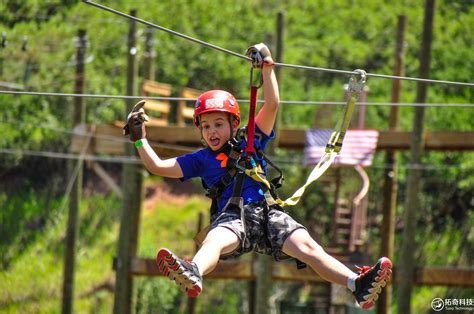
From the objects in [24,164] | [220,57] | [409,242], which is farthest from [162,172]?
[220,57]

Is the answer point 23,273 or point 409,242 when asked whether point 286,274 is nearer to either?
point 409,242

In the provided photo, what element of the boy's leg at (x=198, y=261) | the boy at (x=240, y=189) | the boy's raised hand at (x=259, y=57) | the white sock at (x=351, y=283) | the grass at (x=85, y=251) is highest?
the boy's raised hand at (x=259, y=57)

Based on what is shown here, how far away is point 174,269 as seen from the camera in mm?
6859

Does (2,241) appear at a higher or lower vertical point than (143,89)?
lower

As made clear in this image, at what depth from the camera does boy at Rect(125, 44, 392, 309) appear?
24.5 feet

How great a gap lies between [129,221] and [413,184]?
4189mm

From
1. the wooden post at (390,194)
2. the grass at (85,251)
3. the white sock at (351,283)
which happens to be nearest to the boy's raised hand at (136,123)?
the white sock at (351,283)

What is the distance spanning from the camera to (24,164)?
2503 centimetres

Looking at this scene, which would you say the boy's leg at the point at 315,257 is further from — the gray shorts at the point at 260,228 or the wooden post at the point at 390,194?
the wooden post at the point at 390,194

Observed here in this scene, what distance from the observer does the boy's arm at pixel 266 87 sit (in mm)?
7672

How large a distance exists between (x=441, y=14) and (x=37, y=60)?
9.42 m

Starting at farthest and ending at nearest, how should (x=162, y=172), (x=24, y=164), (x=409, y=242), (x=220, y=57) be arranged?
(x=220, y=57), (x=24, y=164), (x=409, y=242), (x=162, y=172)

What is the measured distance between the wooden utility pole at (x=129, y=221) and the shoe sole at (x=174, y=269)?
10.7 metres

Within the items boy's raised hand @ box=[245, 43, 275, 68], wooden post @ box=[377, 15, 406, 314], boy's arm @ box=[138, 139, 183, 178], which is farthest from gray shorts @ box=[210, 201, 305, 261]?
wooden post @ box=[377, 15, 406, 314]
